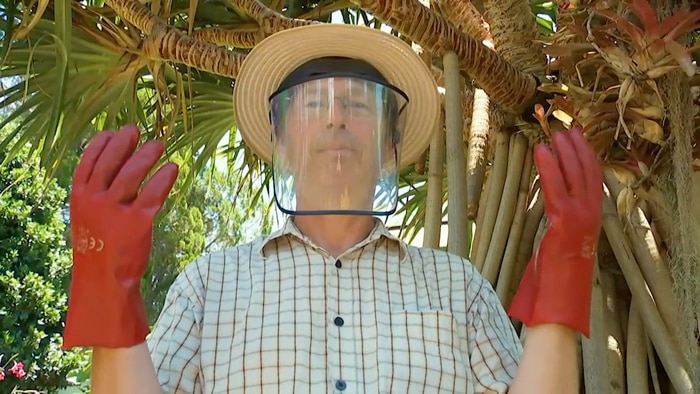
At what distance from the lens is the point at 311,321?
0.73 metres

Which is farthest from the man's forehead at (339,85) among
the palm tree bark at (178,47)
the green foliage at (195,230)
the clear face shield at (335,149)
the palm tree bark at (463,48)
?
the green foliage at (195,230)

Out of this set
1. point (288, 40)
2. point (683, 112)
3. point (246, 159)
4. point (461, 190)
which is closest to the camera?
point (288, 40)

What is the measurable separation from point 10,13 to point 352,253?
0.93 m

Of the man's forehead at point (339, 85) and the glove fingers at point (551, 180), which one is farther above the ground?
the man's forehead at point (339, 85)

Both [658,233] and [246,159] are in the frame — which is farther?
[246,159]

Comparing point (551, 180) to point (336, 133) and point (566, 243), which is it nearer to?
point (566, 243)

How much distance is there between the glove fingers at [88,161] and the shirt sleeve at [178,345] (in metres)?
0.17

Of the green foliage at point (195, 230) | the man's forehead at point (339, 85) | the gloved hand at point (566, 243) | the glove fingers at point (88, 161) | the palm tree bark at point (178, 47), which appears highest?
the green foliage at point (195, 230)

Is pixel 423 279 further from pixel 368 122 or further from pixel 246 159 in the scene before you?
pixel 246 159

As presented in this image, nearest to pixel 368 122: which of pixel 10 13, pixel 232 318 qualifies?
pixel 232 318

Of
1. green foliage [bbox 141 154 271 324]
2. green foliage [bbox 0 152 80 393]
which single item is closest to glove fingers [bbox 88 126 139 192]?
green foliage [bbox 141 154 271 324]

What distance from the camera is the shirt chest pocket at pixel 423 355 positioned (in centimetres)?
71

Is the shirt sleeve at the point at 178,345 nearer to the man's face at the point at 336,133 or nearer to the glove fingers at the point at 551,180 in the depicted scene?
the man's face at the point at 336,133

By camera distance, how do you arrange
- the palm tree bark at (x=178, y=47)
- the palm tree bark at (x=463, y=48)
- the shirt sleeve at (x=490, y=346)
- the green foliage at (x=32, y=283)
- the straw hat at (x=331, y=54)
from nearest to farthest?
the shirt sleeve at (x=490, y=346)
the straw hat at (x=331, y=54)
the palm tree bark at (x=463, y=48)
the palm tree bark at (x=178, y=47)
the green foliage at (x=32, y=283)
